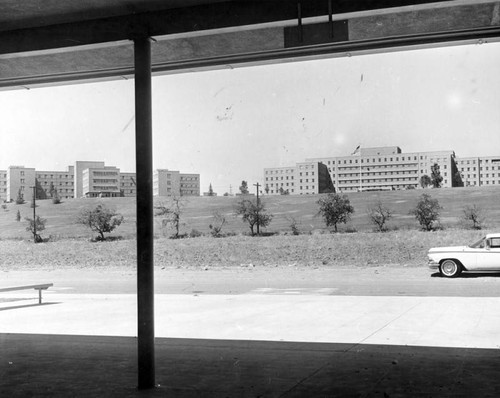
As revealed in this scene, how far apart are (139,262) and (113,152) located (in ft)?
262

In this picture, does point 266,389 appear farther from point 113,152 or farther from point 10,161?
point 10,161

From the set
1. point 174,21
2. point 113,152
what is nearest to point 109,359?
point 174,21

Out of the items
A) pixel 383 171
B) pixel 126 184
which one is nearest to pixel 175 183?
pixel 126 184

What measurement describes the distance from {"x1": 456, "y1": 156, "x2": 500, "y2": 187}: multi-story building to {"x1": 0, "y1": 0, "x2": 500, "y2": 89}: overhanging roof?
215 feet

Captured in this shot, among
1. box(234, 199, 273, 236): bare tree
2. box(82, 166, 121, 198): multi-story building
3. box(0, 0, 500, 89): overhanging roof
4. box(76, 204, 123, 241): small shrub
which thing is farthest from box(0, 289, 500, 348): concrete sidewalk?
box(82, 166, 121, 198): multi-story building

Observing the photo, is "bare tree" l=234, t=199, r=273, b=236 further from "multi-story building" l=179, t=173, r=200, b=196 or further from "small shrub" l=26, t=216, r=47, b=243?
"small shrub" l=26, t=216, r=47, b=243

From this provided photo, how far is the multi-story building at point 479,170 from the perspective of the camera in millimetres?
70188

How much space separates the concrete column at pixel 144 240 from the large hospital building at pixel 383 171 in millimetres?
63311

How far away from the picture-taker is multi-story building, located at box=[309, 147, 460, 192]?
75.6m

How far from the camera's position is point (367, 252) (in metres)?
49.2

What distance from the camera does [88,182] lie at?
8506cm

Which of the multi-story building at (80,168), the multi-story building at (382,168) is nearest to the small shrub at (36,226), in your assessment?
the multi-story building at (80,168)

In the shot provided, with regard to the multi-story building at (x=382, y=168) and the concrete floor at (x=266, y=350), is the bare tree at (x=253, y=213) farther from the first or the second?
the concrete floor at (x=266, y=350)

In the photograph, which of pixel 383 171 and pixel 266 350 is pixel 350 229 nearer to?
pixel 383 171
